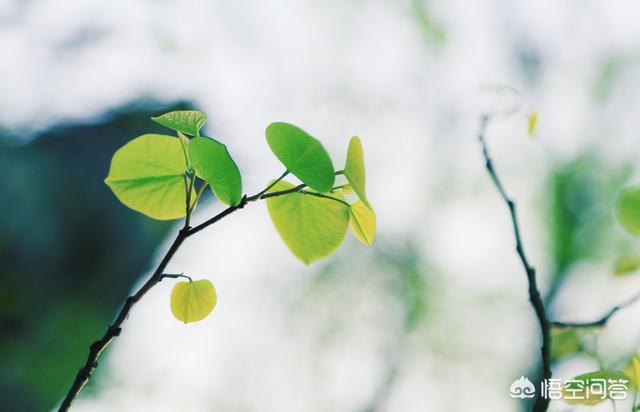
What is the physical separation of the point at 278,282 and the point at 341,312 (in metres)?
0.61

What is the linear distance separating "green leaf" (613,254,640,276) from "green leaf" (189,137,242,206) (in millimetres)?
270

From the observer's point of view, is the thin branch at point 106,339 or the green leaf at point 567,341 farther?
the green leaf at point 567,341

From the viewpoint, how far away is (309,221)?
224 mm

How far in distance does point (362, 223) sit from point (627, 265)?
198 mm

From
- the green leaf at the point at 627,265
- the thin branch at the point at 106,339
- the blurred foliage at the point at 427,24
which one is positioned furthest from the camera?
the blurred foliage at the point at 427,24

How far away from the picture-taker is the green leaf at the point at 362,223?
24 centimetres

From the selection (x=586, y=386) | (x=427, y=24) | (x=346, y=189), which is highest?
(x=427, y=24)

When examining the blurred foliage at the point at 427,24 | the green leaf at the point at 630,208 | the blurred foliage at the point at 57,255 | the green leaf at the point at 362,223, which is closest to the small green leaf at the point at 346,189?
the green leaf at the point at 362,223

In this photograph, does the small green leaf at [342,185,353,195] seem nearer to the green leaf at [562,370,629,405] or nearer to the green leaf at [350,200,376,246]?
the green leaf at [350,200,376,246]

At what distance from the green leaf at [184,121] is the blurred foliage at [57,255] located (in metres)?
1.93

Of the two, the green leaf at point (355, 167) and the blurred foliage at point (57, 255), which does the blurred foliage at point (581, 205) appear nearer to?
the blurred foliage at point (57, 255)

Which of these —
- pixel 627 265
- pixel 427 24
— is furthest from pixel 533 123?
pixel 427 24

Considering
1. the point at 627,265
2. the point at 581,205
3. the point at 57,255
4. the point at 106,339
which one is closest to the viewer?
the point at 106,339

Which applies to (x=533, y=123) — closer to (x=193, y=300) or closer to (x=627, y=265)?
(x=627, y=265)
